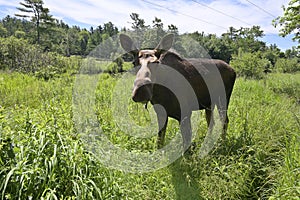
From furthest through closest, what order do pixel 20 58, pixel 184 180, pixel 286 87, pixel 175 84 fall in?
pixel 20 58 < pixel 286 87 < pixel 175 84 < pixel 184 180

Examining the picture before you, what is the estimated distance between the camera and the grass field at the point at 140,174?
202 centimetres

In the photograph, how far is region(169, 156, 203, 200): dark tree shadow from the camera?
9.27ft

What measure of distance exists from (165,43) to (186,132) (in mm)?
1325

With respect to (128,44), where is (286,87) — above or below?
below

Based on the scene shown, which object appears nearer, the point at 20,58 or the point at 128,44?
the point at 128,44

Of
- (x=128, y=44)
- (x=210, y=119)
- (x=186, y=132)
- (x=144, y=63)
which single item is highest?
(x=128, y=44)

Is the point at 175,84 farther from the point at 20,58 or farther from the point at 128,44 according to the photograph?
the point at 20,58

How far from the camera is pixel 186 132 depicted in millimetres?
3537

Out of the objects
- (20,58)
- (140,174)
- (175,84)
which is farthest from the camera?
(20,58)

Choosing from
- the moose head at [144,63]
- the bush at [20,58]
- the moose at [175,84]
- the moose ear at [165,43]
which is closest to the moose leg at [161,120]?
the moose at [175,84]

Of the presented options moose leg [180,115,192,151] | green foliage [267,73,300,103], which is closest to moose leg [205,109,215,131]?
moose leg [180,115,192,151]

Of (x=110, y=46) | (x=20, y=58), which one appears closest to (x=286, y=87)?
(x=110, y=46)

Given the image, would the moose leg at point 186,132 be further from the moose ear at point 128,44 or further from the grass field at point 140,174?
the moose ear at point 128,44

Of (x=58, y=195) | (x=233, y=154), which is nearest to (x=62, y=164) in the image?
(x=58, y=195)
